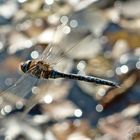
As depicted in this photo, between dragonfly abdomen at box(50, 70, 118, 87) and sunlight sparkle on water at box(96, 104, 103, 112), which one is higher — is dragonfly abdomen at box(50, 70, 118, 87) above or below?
above

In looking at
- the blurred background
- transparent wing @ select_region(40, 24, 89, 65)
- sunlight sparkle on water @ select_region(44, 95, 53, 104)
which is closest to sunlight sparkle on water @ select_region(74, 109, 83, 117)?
the blurred background

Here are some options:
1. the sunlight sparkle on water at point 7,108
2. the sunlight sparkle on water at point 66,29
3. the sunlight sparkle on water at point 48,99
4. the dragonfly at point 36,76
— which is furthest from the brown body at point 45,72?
the sunlight sparkle on water at point 66,29

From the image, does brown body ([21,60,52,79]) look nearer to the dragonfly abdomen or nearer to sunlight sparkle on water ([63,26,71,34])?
the dragonfly abdomen

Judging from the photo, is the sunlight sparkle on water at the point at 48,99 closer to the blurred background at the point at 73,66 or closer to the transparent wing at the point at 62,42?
the blurred background at the point at 73,66

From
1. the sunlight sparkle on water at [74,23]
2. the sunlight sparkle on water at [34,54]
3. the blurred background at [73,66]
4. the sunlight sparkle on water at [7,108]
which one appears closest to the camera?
the blurred background at [73,66]

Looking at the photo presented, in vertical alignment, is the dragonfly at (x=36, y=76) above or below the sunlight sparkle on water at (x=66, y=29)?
below

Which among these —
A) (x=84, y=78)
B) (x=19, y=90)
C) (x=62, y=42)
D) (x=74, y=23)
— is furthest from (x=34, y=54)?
(x=19, y=90)

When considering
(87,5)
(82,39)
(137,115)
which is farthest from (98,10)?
(137,115)

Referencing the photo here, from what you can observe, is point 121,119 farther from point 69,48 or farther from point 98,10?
point 98,10
